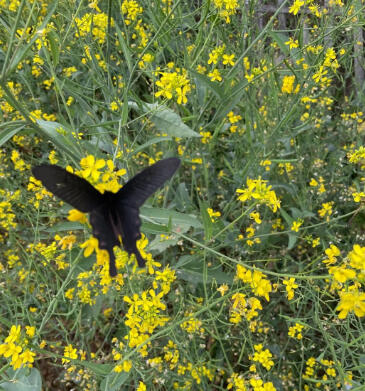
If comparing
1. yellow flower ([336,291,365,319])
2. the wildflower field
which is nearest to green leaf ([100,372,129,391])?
the wildflower field

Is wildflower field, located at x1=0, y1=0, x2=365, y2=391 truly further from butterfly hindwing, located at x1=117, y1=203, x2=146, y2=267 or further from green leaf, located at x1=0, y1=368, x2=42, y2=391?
butterfly hindwing, located at x1=117, y1=203, x2=146, y2=267

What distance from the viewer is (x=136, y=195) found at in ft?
2.79

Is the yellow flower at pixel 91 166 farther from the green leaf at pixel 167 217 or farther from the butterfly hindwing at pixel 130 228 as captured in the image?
the green leaf at pixel 167 217

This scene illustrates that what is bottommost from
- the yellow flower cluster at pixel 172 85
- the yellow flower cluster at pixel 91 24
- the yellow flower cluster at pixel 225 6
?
the yellow flower cluster at pixel 172 85

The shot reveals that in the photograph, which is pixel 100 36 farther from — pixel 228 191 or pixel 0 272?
pixel 0 272

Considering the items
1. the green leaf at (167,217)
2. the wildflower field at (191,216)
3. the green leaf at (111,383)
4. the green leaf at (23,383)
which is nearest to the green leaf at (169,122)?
the wildflower field at (191,216)

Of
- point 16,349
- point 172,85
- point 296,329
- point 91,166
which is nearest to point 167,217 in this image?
point 91,166

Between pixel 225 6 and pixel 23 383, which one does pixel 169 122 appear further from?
pixel 23 383

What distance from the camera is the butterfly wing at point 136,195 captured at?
0.80 m

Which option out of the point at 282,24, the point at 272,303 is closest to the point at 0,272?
the point at 272,303

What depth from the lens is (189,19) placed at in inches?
65.9

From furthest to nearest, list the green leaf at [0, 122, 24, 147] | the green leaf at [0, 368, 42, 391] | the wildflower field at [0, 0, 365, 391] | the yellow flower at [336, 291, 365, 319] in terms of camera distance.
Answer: the green leaf at [0, 368, 42, 391], the wildflower field at [0, 0, 365, 391], the green leaf at [0, 122, 24, 147], the yellow flower at [336, 291, 365, 319]

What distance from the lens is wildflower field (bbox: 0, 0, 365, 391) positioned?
3.82 feet

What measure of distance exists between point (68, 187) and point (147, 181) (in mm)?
170
